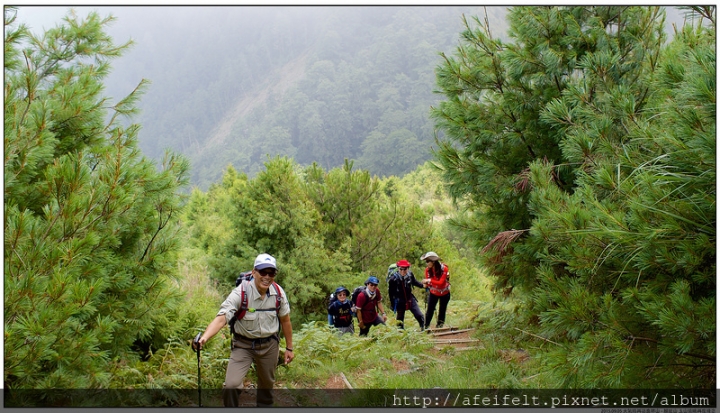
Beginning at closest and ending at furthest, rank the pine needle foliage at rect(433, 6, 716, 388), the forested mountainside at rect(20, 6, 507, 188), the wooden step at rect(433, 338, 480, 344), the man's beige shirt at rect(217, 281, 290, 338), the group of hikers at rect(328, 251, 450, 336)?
1. the pine needle foliage at rect(433, 6, 716, 388)
2. the man's beige shirt at rect(217, 281, 290, 338)
3. the wooden step at rect(433, 338, 480, 344)
4. the group of hikers at rect(328, 251, 450, 336)
5. the forested mountainside at rect(20, 6, 507, 188)

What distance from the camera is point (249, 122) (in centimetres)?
15825

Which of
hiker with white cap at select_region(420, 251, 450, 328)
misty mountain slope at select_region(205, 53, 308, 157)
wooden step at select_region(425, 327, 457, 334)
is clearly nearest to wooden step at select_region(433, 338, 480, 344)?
wooden step at select_region(425, 327, 457, 334)

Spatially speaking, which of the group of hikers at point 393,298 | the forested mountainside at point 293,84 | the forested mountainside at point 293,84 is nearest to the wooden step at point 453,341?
the group of hikers at point 393,298

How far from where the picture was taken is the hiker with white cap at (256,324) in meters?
4.29

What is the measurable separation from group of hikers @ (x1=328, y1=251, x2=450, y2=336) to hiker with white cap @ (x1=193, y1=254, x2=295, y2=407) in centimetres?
367

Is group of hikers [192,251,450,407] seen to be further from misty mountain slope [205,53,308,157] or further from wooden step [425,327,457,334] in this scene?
misty mountain slope [205,53,308,157]

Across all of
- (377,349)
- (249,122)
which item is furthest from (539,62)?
(249,122)

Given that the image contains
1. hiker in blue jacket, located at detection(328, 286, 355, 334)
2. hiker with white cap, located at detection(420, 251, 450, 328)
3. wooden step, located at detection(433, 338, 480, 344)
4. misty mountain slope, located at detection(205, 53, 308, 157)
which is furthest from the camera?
misty mountain slope, located at detection(205, 53, 308, 157)

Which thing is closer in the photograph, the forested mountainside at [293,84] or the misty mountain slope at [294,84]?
the forested mountainside at [293,84]

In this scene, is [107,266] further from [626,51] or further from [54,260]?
[626,51]

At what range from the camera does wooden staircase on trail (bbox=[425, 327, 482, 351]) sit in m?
7.53

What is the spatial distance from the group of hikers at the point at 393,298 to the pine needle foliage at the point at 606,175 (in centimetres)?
223

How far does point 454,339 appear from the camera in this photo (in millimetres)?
8219

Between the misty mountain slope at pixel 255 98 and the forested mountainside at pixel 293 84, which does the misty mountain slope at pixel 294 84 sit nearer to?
the forested mountainside at pixel 293 84
